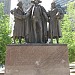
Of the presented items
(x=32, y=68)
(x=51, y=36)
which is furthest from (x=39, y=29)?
(x=32, y=68)

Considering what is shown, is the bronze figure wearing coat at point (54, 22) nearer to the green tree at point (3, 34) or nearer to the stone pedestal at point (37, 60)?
the stone pedestal at point (37, 60)

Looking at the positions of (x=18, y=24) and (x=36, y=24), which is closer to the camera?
(x=18, y=24)

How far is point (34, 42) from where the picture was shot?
410 inches

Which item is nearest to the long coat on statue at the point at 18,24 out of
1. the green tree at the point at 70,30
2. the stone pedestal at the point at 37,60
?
the stone pedestal at the point at 37,60

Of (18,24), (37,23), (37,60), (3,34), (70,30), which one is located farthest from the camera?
(70,30)

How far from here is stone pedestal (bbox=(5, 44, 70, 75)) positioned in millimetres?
9438

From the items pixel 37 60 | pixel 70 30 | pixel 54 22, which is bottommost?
pixel 37 60

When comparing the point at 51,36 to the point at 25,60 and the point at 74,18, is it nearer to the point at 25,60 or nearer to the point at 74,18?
the point at 25,60

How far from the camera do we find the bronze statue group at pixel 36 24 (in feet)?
34.3

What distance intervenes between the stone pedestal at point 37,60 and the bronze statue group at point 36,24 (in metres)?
0.81

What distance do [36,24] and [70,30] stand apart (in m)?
13.9

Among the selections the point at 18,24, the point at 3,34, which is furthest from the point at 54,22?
the point at 3,34

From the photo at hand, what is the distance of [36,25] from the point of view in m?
10.7

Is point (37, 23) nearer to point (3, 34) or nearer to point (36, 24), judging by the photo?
point (36, 24)
